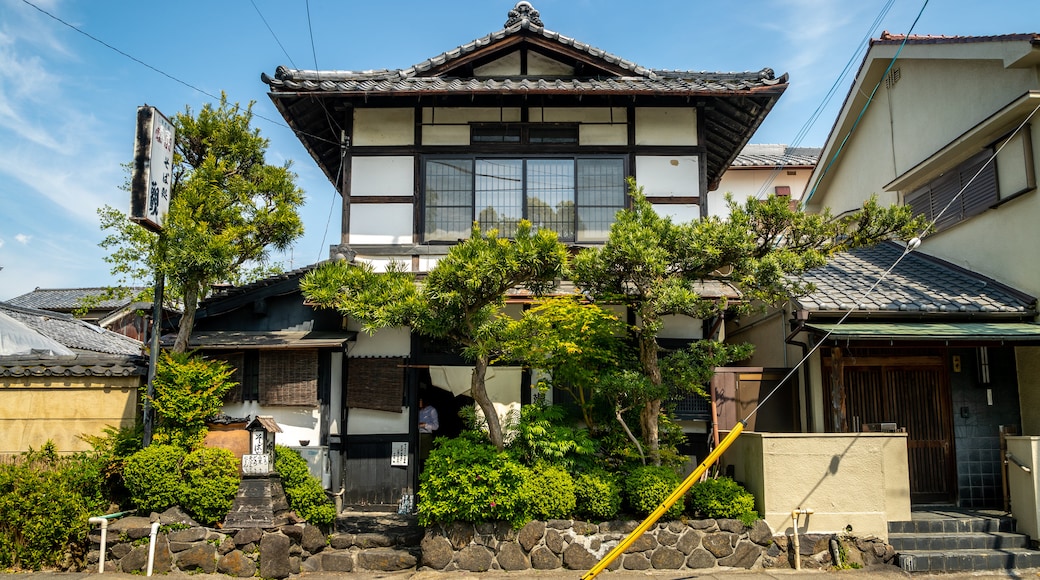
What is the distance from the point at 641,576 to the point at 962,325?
23.4 feet

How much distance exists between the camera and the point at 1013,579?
978cm

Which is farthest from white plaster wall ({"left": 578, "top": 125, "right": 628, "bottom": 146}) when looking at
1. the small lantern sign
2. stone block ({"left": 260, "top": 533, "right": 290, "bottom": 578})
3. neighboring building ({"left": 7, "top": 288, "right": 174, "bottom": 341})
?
neighboring building ({"left": 7, "top": 288, "right": 174, "bottom": 341})

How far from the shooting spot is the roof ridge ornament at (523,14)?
14.2 meters

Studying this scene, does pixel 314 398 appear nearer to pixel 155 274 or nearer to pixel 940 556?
pixel 155 274

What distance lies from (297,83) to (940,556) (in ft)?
44.0

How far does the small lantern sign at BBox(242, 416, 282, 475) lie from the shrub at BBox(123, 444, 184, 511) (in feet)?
3.30

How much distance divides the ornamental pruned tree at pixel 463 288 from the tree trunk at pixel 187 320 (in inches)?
104

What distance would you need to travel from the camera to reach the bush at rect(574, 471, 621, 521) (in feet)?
33.9

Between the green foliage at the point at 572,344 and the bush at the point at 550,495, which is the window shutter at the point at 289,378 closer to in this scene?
the green foliage at the point at 572,344

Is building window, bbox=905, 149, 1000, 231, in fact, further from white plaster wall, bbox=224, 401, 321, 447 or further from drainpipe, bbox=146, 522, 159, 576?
drainpipe, bbox=146, 522, 159, 576

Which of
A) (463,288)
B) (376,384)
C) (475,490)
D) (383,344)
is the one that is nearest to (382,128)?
(383,344)

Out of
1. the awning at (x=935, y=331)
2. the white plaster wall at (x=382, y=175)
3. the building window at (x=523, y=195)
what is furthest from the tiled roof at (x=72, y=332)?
the awning at (x=935, y=331)

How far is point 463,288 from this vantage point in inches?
385

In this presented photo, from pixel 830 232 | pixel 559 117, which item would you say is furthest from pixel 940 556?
pixel 559 117
